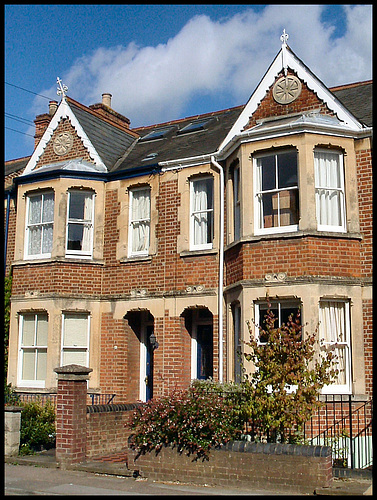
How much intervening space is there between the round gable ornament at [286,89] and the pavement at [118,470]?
28.9 feet

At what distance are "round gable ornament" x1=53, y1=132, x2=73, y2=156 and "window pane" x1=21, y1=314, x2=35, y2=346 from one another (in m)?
5.04

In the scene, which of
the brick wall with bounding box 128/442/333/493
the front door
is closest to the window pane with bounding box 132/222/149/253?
the front door

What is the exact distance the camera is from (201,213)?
1600cm

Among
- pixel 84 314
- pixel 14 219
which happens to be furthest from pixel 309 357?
pixel 14 219

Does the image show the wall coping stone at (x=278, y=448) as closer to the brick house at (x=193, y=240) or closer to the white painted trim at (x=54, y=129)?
the brick house at (x=193, y=240)

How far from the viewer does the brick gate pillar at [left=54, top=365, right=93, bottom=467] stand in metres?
11.7

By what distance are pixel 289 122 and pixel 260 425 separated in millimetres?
7150

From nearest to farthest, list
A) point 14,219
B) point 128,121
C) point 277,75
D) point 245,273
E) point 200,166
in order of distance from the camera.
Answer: point 245,273 < point 277,75 < point 200,166 < point 14,219 < point 128,121

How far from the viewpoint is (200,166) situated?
1602cm

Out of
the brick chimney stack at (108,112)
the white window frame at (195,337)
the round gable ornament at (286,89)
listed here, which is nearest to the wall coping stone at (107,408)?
the white window frame at (195,337)

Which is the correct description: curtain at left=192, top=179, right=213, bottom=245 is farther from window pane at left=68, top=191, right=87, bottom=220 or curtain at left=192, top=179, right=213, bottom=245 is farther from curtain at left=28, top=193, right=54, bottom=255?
curtain at left=28, top=193, right=54, bottom=255

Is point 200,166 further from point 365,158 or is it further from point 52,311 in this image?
point 52,311

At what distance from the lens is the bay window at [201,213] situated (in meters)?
15.8

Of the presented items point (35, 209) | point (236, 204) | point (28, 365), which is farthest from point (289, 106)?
point (28, 365)
